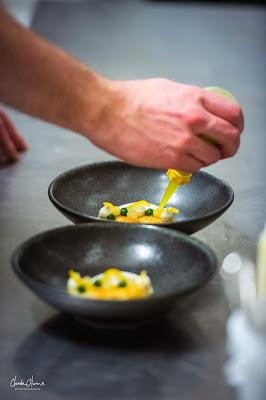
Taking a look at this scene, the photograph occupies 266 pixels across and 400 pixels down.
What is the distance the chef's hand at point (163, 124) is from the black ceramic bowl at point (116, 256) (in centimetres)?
16

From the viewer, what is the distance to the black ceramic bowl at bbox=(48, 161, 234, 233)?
2.05 metres

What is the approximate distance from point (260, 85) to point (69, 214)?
1.78 meters

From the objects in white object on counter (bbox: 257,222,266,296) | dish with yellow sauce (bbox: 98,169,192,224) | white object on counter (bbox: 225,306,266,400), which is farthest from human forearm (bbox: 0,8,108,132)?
white object on counter (bbox: 225,306,266,400)

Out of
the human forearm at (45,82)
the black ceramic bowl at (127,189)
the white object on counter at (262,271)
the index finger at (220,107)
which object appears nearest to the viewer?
the white object on counter at (262,271)

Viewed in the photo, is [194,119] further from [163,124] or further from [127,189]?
[127,189]

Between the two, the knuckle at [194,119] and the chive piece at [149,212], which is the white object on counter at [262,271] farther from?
the chive piece at [149,212]

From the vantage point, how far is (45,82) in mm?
1710

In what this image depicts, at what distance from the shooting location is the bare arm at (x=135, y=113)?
1729mm

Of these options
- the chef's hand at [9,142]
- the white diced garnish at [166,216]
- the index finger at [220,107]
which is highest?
the index finger at [220,107]

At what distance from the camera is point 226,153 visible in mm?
1842

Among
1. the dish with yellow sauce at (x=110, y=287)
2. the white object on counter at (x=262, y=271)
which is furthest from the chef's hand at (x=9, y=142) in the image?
the white object on counter at (x=262, y=271)

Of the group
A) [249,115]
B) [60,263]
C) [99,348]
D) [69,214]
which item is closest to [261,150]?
[249,115]

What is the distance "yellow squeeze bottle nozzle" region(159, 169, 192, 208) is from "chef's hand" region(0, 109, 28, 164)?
721 mm

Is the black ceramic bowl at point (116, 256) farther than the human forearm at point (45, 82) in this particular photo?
No
